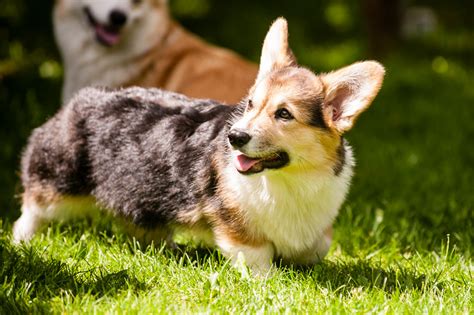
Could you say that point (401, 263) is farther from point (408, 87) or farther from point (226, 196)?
point (408, 87)

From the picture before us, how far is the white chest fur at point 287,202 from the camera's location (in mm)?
3555

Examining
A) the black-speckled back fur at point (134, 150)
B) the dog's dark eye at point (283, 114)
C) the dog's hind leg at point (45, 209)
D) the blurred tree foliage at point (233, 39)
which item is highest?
the dog's dark eye at point (283, 114)

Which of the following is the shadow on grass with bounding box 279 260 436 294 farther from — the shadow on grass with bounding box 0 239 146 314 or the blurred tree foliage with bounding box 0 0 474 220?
the blurred tree foliage with bounding box 0 0 474 220

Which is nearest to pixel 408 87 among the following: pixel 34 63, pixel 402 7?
pixel 402 7

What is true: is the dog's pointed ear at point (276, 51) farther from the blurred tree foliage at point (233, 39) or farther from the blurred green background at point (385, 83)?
the blurred tree foliage at point (233, 39)

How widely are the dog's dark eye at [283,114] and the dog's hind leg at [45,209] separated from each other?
1329 millimetres

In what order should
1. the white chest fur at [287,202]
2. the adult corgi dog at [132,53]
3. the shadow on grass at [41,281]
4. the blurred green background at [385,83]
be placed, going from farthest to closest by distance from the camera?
the adult corgi dog at [132,53], the blurred green background at [385,83], the white chest fur at [287,202], the shadow on grass at [41,281]

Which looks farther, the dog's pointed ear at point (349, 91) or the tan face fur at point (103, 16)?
the tan face fur at point (103, 16)

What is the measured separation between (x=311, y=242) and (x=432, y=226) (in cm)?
145

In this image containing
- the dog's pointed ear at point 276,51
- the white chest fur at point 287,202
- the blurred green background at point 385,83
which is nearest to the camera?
the white chest fur at point 287,202

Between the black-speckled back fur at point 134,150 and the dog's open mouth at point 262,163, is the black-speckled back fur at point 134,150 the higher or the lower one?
the lower one

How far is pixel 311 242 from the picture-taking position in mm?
3703

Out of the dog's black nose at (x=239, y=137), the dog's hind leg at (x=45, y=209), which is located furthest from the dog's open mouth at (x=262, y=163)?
the dog's hind leg at (x=45, y=209)

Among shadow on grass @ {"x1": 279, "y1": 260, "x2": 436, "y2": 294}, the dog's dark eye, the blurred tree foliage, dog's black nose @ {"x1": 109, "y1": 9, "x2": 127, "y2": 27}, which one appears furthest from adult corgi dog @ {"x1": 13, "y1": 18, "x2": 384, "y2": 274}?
dog's black nose @ {"x1": 109, "y1": 9, "x2": 127, "y2": 27}
